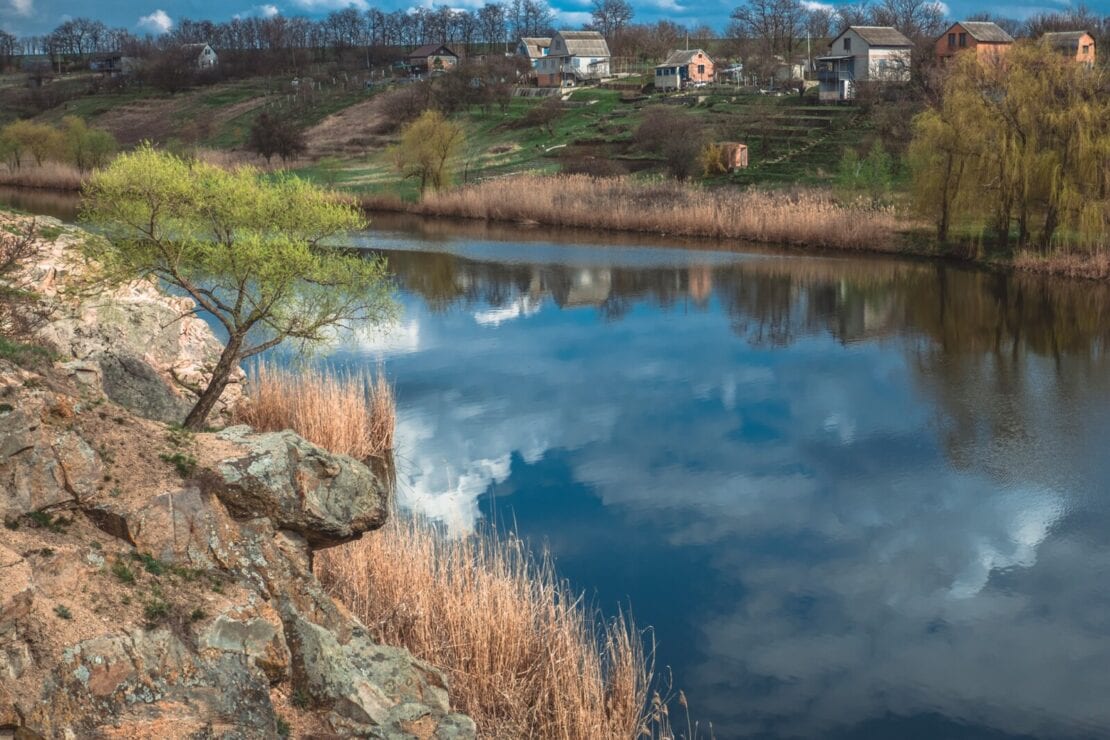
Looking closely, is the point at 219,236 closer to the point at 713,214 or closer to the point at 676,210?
the point at 713,214

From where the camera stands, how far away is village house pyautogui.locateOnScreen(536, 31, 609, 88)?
113m

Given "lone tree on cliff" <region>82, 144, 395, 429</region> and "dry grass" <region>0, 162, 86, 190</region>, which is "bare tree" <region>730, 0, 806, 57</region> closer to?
"dry grass" <region>0, 162, 86, 190</region>

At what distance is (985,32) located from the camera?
89188 millimetres

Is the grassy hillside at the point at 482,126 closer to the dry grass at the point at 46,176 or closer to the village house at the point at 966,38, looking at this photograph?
the dry grass at the point at 46,176

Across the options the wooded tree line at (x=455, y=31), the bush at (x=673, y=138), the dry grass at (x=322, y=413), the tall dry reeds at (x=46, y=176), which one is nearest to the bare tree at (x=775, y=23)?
the wooded tree line at (x=455, y=31)

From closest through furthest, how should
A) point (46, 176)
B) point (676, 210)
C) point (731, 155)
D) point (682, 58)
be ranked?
point (676, 210) < point (731, 155) < point (46, 176) < point (682, 58)

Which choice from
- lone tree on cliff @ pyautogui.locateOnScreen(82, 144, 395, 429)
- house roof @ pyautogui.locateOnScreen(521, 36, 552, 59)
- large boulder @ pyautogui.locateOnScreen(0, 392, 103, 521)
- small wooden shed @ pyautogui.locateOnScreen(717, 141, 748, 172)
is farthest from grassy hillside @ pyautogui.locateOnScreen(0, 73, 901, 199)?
large boulder @ pyautogui.locateOnScreen(0, 392, 103, 521)

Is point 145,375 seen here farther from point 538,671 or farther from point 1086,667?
point 1086,667

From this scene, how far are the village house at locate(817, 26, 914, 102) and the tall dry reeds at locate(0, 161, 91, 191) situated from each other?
52.8 metres

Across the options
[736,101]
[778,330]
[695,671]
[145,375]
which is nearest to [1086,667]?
[695,671]

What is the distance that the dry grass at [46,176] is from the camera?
72.9m

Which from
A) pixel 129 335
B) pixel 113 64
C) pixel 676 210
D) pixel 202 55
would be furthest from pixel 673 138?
pixel 113 64

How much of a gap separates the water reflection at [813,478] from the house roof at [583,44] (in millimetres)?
84850

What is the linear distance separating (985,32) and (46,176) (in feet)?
235
